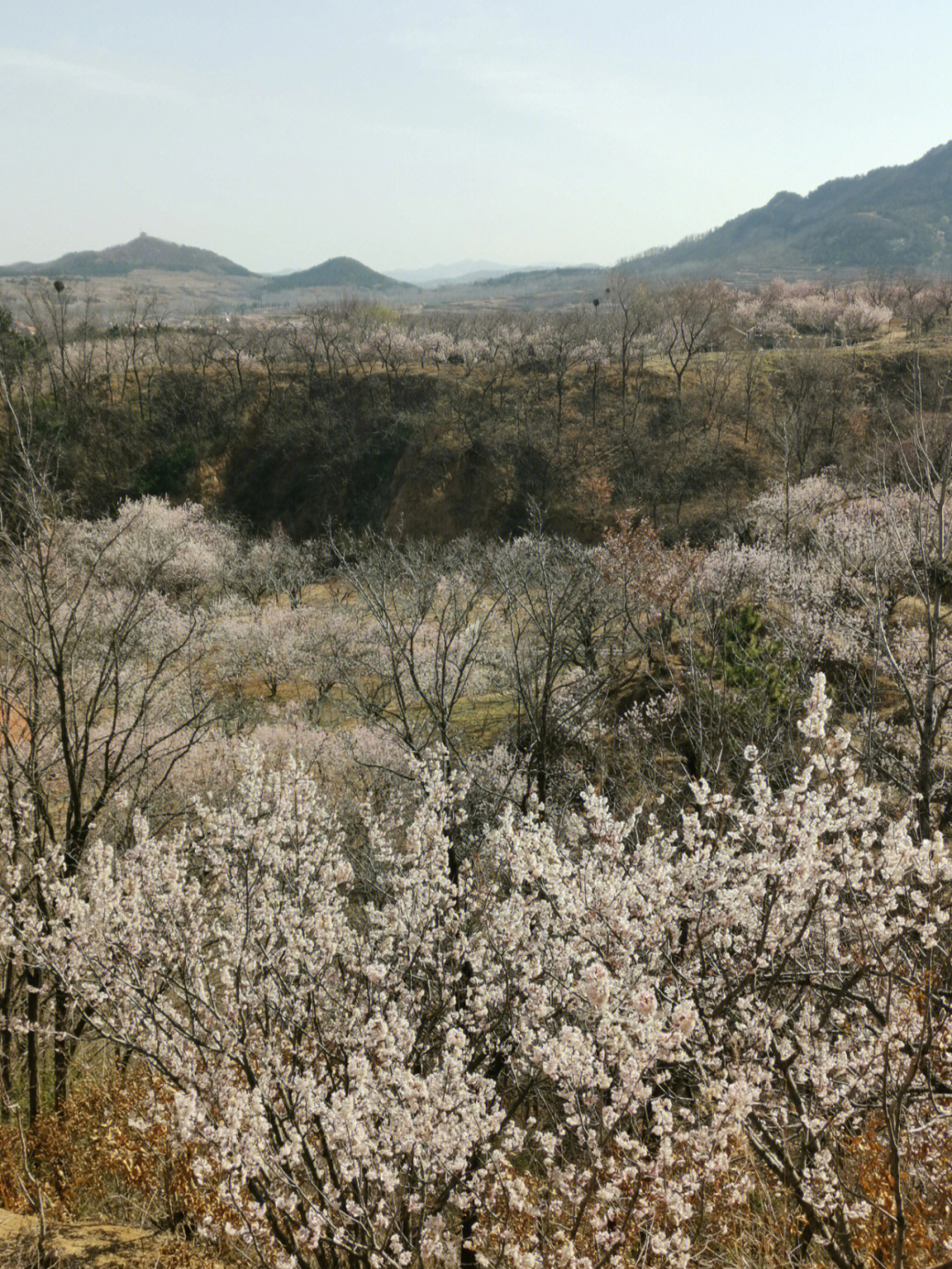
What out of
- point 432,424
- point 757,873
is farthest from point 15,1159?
point 432,424

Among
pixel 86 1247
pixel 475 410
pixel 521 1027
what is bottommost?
pixel 86 1247

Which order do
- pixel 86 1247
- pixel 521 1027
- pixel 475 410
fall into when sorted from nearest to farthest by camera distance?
pixel 521 1027 → pixel 86 1247 → pixel 475 410

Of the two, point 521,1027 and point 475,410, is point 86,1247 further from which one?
point 475,410

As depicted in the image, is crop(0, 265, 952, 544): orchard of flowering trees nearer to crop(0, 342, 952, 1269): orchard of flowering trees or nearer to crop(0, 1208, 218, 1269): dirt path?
crop(0, 342, 952, 1269): orchard of flowering trees

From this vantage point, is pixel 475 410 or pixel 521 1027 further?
pixel 475 410

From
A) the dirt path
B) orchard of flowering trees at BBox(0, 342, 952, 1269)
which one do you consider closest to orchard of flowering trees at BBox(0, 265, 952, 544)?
orchard of flowering trees at BBox(0, 342, 952, 1269)

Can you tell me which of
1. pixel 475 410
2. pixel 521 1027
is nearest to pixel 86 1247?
pixel 521 1027

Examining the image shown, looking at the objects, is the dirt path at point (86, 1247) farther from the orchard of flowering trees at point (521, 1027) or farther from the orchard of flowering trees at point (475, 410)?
the orchard of flowering trees at point (475, 410)

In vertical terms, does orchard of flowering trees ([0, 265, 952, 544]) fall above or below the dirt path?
above

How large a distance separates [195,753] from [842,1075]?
18911 millimetres

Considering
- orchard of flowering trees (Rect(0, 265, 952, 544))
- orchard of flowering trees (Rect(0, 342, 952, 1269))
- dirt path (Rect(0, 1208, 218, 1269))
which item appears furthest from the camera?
orchard of flowering trees (Rect(0, 265, 952, 544))

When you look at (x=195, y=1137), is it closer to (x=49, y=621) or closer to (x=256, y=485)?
(x=49, y=621)

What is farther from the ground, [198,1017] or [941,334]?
[941,334]

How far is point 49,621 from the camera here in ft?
22.1
